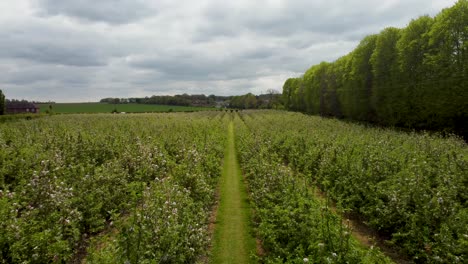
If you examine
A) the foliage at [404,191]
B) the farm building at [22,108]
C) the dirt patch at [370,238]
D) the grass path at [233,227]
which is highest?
the farm building at [22,108]

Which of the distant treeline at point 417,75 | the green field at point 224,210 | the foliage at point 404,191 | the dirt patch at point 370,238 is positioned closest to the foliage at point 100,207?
the green field at point 224,210

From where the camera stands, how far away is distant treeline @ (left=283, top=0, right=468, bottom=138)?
77.3 feet

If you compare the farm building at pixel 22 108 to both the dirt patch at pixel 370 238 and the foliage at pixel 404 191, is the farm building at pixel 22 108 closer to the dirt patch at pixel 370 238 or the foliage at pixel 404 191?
the foliage at pixel 404 191

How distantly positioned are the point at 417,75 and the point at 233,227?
86.9 ft

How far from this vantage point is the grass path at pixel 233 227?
8.35m

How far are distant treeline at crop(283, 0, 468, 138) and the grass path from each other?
19885 millimetres

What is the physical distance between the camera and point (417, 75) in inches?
1093

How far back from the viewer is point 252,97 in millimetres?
149625

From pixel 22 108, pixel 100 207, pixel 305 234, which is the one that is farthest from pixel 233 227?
Answer: pixel 22 108

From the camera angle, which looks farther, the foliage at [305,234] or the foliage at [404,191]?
the foliage at [404,191]

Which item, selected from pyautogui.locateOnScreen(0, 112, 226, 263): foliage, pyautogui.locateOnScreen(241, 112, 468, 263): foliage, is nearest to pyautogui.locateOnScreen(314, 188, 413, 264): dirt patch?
pyautogui.locateOnScreen(241, 112, 468, 263): foliage

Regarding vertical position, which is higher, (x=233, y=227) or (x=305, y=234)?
(x=305, y=234)

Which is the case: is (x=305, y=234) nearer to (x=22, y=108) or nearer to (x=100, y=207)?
(x=100, y=207)

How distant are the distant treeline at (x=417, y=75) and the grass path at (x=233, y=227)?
19.9 meters
